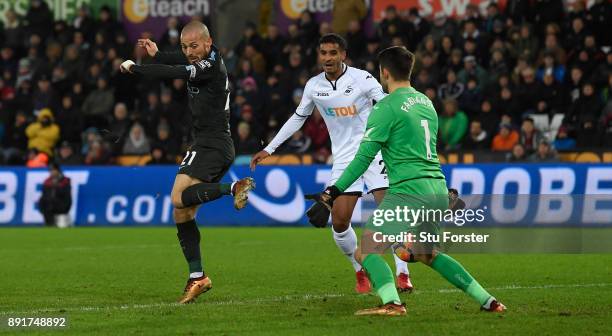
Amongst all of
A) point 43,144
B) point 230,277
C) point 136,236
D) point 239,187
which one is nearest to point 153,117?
point 43,144

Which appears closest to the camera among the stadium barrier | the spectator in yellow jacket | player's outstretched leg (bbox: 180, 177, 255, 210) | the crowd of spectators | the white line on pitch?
the white line on pitch

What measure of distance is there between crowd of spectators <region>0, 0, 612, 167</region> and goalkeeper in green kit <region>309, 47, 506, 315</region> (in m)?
12.1

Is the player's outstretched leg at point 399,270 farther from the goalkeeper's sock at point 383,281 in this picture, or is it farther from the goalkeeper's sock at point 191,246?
the goalkeeper's sock at point 383,281

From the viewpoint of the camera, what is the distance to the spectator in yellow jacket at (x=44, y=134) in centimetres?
2494

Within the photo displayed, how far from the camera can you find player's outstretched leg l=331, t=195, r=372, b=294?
10.6 meters

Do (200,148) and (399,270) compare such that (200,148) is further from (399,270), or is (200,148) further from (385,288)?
(385,288)

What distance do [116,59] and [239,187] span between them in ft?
56.6

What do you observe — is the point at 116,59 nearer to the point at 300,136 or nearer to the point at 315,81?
the point at 300,136

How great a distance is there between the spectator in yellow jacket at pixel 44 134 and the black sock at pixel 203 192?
15.2m

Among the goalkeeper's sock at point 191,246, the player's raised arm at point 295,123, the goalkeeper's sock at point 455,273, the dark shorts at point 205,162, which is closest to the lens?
the goalkeeper's sock at point 455,273

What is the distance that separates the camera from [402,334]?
7875 millimetres

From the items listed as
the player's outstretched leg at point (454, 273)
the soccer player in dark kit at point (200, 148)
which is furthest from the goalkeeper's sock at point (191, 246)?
the player's outstretched leg at point (454, 273)

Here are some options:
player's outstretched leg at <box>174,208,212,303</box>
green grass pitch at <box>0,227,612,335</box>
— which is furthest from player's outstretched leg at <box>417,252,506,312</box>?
player's outstretched leg at <box>174,208,212,303</box>

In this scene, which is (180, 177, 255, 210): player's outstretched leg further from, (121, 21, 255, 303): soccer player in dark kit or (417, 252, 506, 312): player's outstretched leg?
(417, 252, 506, 312): player's outstretched leg
